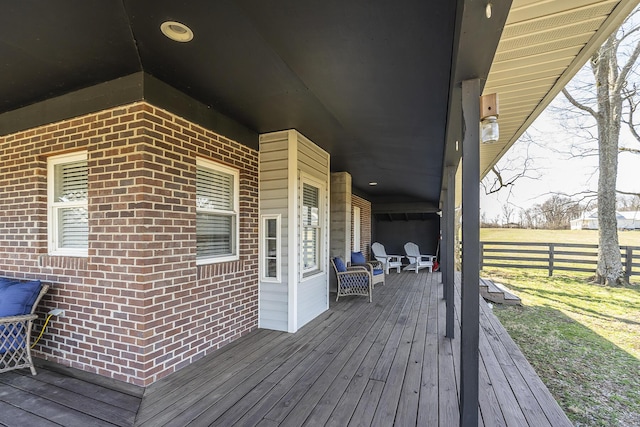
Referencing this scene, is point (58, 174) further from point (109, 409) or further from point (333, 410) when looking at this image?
point (333, 410)

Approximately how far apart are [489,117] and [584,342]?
4537 mm

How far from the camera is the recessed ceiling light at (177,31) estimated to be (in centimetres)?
183

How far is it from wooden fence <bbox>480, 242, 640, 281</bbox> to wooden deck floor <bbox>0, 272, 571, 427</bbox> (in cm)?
818

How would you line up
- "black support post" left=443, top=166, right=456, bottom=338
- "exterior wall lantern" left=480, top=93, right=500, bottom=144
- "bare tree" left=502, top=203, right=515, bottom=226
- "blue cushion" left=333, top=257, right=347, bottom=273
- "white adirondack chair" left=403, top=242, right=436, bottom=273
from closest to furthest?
"exterior wall lantern" left=480, top=93, right=500, bottom=144, "black support post" left=443, top=166, right=456, bottom=338, "blue cushion" left=333, top=257, right=347, bottom=273, "white adirondack chair" left=403, top=242, right=436, bottom=273, "bare tree" left=502, top=203, right=515, bottom=226

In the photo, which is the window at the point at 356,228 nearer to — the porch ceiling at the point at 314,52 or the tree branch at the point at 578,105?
the porch ceiling at the point at 314,52

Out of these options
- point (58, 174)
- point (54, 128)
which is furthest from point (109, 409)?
point (54, 128)

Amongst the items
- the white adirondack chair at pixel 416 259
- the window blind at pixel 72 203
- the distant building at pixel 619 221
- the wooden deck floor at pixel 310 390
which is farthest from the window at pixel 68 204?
the distant building at pixel 619 221

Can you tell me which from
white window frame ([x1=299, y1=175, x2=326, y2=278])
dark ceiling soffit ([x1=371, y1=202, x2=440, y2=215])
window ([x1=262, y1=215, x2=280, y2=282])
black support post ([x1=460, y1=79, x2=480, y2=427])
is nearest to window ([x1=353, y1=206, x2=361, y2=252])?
dark ceiling soffit ([x1=371, y1=202, x2=440, y2=215])

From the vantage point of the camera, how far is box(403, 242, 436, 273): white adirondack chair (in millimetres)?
9438

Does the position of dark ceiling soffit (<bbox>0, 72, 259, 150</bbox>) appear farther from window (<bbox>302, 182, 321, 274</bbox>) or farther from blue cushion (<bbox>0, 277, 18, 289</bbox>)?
blue cushion (<bbox>0, 277, 18, 289</bbox>)

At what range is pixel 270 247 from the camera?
12.8ft

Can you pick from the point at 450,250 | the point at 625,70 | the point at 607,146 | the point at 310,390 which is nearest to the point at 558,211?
the point at 607,146

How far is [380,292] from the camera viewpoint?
6.30 meters

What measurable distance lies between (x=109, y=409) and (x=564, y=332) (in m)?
6.11
